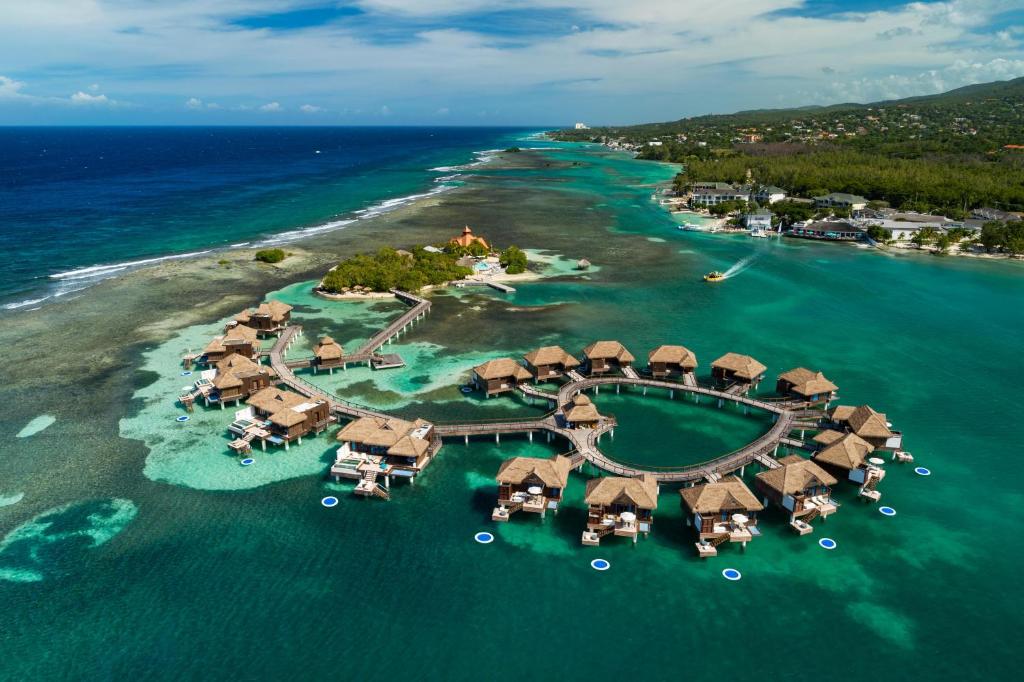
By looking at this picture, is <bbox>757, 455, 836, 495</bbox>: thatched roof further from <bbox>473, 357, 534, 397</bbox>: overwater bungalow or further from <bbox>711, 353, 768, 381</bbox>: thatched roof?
<bbox>473, 357, 534, 397</bbox>: overwater bungalow

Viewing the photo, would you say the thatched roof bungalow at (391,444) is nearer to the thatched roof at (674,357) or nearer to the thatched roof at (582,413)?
the thatched roof at (582,413)

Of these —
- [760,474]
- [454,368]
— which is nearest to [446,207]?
[454,368]

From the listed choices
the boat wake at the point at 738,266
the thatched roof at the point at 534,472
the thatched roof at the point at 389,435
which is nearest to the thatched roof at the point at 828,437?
the thatched roof at the point at 534,472

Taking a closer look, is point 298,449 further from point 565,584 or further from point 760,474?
point 760,474

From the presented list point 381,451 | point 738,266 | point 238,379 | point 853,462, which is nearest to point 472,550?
point 381,451

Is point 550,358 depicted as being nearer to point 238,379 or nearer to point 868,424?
point 868,424

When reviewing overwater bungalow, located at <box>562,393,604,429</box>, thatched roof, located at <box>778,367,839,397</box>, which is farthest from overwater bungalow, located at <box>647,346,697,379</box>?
overwater bungalow, located at <box>562,393,604,429</box>

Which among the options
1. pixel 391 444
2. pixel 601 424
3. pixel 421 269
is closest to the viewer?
pixel 391 444
